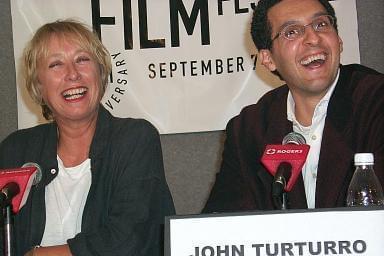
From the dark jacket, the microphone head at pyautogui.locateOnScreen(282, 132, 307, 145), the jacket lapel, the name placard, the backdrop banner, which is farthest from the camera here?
the backdrop banner

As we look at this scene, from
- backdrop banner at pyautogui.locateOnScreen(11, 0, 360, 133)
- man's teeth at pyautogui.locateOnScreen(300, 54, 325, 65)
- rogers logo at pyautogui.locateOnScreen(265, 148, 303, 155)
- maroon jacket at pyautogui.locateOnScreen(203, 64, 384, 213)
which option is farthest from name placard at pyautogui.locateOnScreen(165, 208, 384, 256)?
backdrop banner at pyautogui.locateOnScreen(11, 0, 360, 133)

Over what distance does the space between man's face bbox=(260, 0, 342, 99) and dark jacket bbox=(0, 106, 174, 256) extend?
0.49m

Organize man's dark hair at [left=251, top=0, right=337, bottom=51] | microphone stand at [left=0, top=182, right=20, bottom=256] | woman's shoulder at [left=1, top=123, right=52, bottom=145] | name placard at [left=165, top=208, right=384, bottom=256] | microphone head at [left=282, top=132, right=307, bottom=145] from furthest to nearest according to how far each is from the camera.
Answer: woman's shoulder at [left=1, top=123, right=52, bottom=145], man's dark hair at [left=251, top=0, right=337, bottom=51], microphone head at [left=282, top=132, right=307, bottom=145], microphone stand at [left=0, top=182, right=20, bottom=256], name placard at [left=165, top=208, right=384, bottom=256]

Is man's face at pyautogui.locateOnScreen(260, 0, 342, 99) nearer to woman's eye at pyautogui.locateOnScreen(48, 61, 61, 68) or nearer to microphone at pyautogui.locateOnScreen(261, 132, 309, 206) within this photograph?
microphone at pyautogui.locateOnScreen(261, 132, 309, 206)

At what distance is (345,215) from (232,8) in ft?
6.42

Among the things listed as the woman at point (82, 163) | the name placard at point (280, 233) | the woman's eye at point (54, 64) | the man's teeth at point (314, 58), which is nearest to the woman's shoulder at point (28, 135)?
the woman at point (82, 163)

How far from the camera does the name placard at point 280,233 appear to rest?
1.19 m

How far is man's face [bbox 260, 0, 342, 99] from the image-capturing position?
1964 millimetres

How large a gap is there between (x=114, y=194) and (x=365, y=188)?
2.55 feet

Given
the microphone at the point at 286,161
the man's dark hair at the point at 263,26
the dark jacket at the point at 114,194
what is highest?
the man's dark hair at the point at 263,26

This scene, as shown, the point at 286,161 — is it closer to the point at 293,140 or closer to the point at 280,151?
the point at 280,151

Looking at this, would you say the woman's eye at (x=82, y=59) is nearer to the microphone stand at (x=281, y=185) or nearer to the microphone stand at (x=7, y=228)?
the microphone stand at (x=7, y=228)

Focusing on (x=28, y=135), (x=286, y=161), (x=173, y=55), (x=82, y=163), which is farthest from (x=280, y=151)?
(x=173, y=55)

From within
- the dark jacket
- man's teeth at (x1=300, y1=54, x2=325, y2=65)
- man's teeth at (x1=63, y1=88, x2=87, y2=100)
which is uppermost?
man's teeth at (x1=300, y1=54, x2=325, y2=65)
